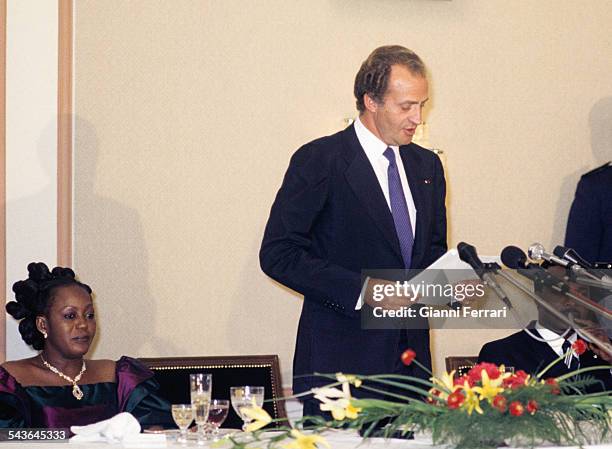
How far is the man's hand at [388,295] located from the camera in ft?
10.4

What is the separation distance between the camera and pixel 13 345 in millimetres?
4391

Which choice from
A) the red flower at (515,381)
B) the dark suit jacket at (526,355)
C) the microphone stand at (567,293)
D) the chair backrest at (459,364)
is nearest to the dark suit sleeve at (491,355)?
the dark suit jacket at (526,355)

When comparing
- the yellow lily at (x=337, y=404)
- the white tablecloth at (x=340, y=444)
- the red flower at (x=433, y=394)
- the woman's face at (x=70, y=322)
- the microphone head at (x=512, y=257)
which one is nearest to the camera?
the yellow lily at (x=337, y=404)

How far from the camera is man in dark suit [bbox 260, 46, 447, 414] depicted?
11.1ft

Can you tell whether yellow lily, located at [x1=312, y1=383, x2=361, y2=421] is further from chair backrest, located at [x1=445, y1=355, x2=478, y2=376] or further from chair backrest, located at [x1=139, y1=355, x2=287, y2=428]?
chair backrest, located at [x1=445, y1=355, x2=478, y2=376]

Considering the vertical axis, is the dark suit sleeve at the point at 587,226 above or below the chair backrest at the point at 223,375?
above

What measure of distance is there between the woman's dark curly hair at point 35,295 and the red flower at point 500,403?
2172mm

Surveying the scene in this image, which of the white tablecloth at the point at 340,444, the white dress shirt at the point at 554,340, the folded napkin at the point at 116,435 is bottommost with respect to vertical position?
the white tablecloth at the point at 340,444

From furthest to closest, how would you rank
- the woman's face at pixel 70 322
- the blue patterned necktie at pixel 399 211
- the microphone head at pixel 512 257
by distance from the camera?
the woman's face at pixel 70 322 < the blue patterned necktie at pixel 399 211 < the microphone head at pixel 512 257

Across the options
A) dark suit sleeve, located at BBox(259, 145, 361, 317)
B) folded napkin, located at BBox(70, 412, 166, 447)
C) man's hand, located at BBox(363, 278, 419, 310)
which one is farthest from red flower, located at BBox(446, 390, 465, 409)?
dark suit sleeve, located at BBox(259, 145, 361, 317)

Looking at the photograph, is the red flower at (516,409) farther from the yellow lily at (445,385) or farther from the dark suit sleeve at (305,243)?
the dark suit sleeve at (305,243)

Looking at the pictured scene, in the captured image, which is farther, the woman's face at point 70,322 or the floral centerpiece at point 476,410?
the woman's face at point 70,322

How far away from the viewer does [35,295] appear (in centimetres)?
399

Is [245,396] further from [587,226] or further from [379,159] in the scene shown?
[587,226]
